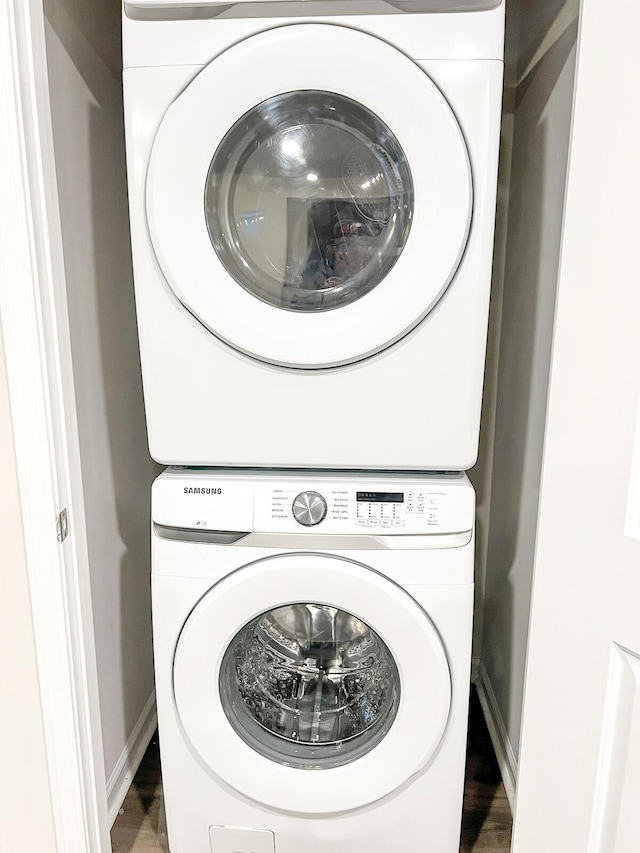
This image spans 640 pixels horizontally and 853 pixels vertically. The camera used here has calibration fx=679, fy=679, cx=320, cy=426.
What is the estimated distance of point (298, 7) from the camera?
1.07 m

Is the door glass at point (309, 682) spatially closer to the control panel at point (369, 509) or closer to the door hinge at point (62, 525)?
the control panel at point (369, 509)

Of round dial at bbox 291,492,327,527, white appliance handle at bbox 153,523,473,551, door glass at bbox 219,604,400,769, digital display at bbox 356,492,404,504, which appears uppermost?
digital display at bbox 356,492,404,504

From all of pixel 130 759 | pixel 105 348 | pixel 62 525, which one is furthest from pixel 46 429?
pixel 130 759

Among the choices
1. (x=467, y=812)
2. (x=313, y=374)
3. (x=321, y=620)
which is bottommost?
(x=467, y=812)

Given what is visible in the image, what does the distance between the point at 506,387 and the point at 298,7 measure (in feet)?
3.20

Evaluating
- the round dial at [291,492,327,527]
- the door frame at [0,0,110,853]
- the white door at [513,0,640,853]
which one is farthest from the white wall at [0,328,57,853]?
the white door at [513,0,640,853]

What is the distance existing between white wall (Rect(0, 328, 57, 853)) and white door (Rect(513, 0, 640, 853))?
2.69 feet

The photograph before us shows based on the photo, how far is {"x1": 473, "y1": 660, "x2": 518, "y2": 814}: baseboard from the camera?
5.06 feet

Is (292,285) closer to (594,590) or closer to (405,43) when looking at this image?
(405,43)

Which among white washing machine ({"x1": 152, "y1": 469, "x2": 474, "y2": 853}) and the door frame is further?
white washing machine ({"x1": 152, "y1": 469, "x2": 474, "y2": 853})

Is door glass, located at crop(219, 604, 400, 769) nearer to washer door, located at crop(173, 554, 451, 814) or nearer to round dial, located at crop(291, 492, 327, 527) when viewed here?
washer door, located at crop(173, 554, 451, 814)

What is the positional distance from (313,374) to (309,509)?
0.79 feet

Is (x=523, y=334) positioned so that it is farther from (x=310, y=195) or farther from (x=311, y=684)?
(x=311, y=684)

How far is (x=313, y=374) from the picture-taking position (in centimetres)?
119
